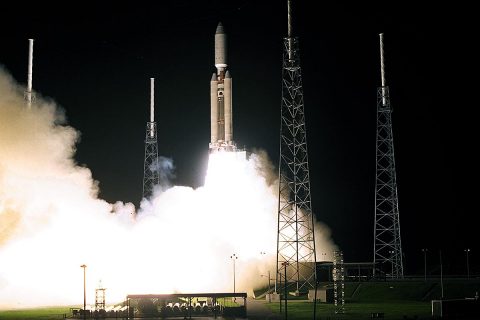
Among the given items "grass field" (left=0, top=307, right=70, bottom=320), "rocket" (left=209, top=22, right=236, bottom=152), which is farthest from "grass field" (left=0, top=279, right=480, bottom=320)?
"rocket" (left=209, top=22, right=236, bottom=152)

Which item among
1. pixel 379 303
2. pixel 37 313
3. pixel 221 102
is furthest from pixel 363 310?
pixel 221 102

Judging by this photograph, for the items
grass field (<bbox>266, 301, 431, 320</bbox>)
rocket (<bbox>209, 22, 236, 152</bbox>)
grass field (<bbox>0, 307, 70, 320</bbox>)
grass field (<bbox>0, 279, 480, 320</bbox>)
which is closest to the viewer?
grass field (<bbox>266, 301, 431, 320</bbox>)

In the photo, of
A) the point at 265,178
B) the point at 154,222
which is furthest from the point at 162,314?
the point at 265,178

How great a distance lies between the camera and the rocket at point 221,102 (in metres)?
80.8

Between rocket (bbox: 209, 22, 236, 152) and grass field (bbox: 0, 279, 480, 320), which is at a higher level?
rocket (bbox: 209, 22, 236, 152)

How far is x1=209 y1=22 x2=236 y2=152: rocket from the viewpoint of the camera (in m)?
80.8

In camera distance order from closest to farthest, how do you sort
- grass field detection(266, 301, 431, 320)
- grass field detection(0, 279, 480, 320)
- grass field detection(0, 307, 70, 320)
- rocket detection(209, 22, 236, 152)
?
grass field detection(266, 301, 431, 320) → grass field detection(0, 307, 70, 320) → grass field detection(0, 279, 480, 320) → rocket detection(209, 22, 236, 152)

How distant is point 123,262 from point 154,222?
6.51 m

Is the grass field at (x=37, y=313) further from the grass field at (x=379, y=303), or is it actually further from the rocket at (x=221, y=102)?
the rocket at (x=221, y=102)

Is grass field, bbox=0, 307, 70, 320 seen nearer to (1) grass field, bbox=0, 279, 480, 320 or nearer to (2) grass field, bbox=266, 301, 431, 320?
(1) grass field, bbox=0, 279, 480, 320

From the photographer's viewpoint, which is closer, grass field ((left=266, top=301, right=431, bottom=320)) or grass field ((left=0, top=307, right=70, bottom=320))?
grass field ((left=266, top=301, right=431, bottom=320))

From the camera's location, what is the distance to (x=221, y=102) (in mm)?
81625

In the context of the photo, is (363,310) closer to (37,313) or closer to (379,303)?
(379,303)

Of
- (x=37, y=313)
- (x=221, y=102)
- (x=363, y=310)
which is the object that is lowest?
(x=363, y=310)
